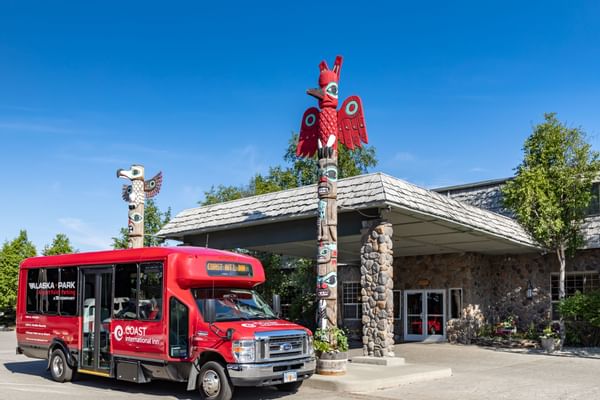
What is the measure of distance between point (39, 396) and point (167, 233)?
10.2m

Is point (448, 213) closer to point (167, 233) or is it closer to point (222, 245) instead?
point (222, 245)

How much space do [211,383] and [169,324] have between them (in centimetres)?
136

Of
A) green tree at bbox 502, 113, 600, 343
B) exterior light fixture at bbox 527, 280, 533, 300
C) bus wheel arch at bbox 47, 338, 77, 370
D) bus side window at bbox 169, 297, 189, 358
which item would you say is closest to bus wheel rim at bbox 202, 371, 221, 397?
bus side window at bbox 169, 297, 189, 358

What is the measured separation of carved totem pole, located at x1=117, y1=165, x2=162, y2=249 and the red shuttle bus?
5.89 metres

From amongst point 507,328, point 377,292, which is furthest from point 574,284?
point 377,292

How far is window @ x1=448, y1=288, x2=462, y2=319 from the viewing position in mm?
23141

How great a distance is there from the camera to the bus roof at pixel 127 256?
1132cm

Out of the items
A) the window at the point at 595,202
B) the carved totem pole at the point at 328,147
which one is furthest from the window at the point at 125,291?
the window at the point at 595,202

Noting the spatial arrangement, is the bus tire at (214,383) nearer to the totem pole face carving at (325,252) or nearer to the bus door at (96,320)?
the bus door at (96,320)

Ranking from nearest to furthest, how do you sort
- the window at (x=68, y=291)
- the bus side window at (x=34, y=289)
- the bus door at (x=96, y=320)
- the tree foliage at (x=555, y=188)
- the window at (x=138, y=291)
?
the window at (x=138, y=291), the bus door at (x=96, y=320), the window at (x=68, y=291), the bus side window at (x=34, y=289), the tree foliage at (x=555, y=188)

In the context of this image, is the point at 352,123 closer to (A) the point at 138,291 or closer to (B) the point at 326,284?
(B) the point at 326,284

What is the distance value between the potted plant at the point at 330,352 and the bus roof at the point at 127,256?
228 centimetres

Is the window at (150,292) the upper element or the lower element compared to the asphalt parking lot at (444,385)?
upper

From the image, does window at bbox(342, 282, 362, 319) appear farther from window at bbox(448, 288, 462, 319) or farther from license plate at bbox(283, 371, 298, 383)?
license plate at bbox(283, 371, 298, 383)
